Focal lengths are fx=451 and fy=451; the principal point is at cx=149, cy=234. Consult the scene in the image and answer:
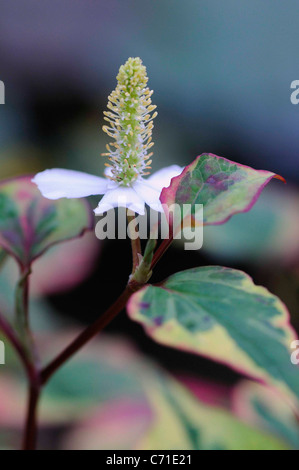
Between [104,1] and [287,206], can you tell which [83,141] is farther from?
[104,1]

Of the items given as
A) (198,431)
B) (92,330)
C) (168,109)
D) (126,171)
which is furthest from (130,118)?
(168,109)

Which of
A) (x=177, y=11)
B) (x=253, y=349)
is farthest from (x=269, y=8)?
(x=253, y=349)


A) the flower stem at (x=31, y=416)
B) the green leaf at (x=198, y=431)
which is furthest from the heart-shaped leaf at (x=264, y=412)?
the flower stem at (x=31, y=416)

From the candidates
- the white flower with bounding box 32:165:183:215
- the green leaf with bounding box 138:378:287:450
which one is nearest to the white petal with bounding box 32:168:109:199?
the white flower with bounding box 32:165:183:215

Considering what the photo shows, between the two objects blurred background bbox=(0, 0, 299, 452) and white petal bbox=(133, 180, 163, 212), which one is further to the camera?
blurred background bbox=(0, 0, 299, 452)

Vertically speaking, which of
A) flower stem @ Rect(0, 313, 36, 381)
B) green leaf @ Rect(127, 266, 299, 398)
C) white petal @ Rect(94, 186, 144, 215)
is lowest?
flower stem @ Rect(0, 313, 36, 381)

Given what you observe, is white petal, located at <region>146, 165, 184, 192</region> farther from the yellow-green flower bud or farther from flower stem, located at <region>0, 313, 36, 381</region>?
flower stem, located at <region>0, 313, 36, 381</region>
